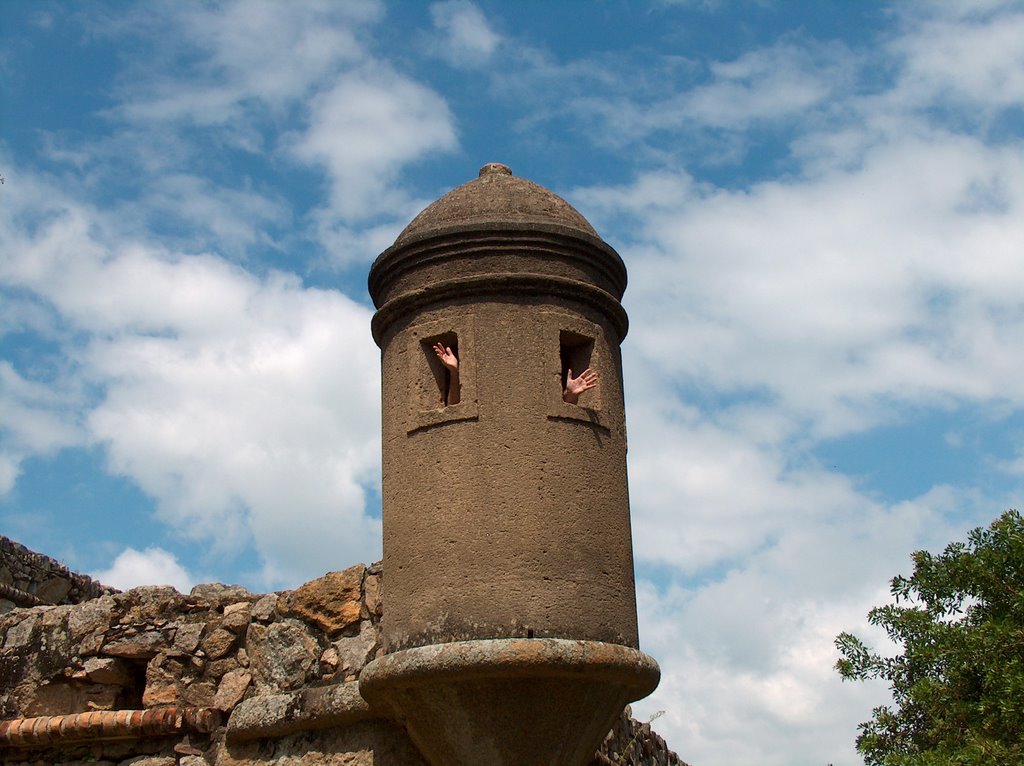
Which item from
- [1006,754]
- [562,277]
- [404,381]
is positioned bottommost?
[1006,754]

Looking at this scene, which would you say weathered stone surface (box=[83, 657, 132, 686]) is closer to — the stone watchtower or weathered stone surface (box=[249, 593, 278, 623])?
weathered stone surface (box=[249, 593, 278, 623])

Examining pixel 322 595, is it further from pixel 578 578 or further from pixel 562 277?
pixel 562 277

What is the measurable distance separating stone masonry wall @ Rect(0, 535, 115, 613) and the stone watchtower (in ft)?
12.6

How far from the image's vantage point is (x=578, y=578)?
18.0ft

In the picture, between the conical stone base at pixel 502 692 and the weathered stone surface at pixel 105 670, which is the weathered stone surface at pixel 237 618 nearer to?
the weathered stone surface at pixel 105 670

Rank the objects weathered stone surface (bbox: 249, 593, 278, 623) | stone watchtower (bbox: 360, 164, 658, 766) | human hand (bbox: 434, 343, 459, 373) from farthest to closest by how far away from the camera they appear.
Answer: weathered stone surface (bbox: 249, 593, 278, 623), human hand (bbox: 434, 343, 459, 373), stone watchtower (bbox: 360, 164, 658, 766)

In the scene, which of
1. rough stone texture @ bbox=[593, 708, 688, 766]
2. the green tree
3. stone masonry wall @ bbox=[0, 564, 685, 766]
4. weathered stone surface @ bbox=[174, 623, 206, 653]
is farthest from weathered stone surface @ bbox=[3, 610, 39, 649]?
the green tree

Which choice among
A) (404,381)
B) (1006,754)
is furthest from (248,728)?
(1006,754)

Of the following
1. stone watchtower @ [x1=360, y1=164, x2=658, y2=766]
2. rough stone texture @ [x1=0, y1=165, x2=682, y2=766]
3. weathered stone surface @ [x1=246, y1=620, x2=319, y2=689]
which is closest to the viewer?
stone watchtower @ [x1=360, y1=164, x2=658, y2=766]

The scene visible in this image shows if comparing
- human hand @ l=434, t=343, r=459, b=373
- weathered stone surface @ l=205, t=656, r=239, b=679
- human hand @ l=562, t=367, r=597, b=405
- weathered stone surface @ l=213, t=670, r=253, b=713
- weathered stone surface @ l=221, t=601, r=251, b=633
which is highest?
human hand @ l=434, t=343, r=459, b=373

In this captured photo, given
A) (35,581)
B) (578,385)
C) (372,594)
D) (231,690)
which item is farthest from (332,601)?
(35,581)

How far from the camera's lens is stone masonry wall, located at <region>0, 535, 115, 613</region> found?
844 cm

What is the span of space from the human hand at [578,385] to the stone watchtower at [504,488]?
0.06 m

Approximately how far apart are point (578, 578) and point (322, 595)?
1530 mm
